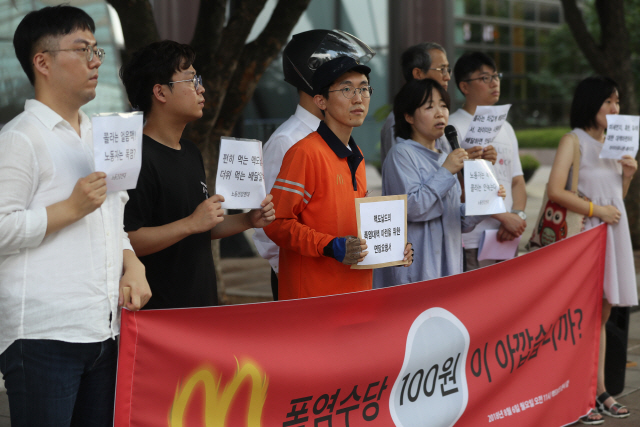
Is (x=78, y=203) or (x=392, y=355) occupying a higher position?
(x=78, y=203)

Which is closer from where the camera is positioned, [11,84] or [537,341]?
[537,341]

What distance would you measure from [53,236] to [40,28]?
2.07ft

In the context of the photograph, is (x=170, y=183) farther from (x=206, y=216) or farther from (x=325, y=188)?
(x=325, y=188)

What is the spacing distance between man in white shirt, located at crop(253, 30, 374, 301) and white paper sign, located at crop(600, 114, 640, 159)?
5.06 feet

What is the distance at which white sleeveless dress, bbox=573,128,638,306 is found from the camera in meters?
4.43

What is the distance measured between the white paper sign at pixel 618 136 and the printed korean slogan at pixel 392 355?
17.6 inches

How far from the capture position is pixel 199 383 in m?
2.70

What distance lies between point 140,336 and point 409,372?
126 centimetres

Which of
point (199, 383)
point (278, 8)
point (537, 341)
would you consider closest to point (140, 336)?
point (199, 383)

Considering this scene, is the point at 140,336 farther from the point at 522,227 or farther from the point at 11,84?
the point at 11,84

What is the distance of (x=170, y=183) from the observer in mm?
2830

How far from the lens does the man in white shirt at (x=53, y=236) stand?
2.19m

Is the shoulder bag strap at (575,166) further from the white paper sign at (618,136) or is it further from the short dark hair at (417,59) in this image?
the short dark hair at (417,59)

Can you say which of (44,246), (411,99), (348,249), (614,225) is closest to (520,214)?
(614,225)
